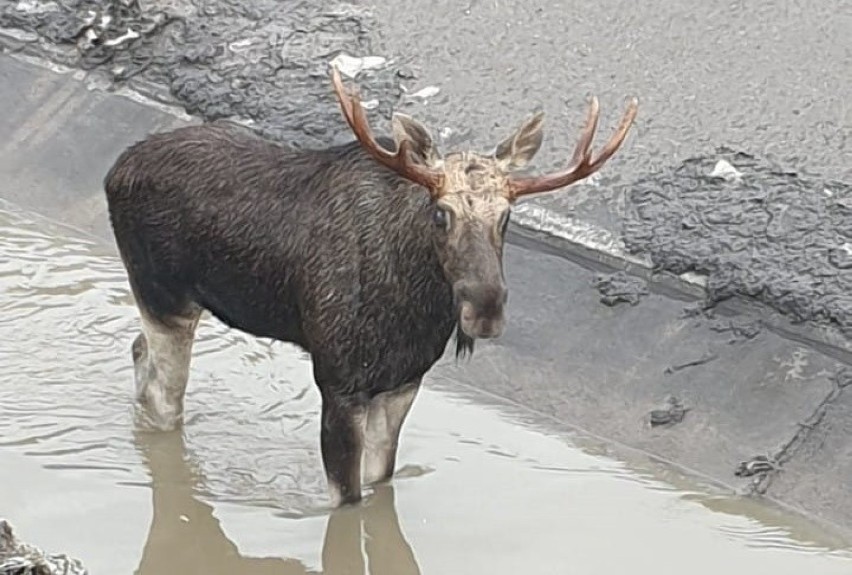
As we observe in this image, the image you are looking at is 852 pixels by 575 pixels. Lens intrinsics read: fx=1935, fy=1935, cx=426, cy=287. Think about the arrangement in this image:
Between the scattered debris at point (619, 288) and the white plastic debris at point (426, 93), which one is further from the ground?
the white plastic debris at point (426, 93)

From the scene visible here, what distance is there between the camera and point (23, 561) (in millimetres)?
5242

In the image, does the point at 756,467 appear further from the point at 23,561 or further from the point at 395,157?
the point at 23,561

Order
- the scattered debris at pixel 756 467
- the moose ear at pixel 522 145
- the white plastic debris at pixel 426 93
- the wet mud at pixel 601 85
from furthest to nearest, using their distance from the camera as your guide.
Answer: the white plastic debris at pixel 426 93
the wet mud at pixel 601 85
the scattered debris at pixel 756 467
the moose ear at pixel 522 145

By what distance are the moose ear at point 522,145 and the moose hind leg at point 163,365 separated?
4.69 feet

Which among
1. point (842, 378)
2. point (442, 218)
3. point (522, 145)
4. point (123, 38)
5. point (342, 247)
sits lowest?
point (842, 378)

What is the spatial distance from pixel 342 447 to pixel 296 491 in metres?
0.54

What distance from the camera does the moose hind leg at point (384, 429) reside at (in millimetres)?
6551

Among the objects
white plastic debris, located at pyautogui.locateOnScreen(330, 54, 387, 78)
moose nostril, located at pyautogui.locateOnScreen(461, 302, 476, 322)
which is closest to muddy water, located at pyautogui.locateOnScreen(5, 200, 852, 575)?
moose nostril, located at pyautogui.locateOnScreen(461, 302, 476, 322)

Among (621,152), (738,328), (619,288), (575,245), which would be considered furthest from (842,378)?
(621,152)

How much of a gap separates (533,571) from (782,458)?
1.16 metres

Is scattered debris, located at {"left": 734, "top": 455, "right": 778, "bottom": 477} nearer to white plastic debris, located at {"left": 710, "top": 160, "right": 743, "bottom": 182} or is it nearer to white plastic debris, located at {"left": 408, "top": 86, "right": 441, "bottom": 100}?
white plastic debris, located at {"left": 710, "top": 160, "right": 743, "bottom": 182}

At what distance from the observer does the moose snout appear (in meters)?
5.57

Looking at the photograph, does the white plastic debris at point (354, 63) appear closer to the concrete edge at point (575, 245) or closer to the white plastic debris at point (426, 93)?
the white plastic debris at point (426, 93)

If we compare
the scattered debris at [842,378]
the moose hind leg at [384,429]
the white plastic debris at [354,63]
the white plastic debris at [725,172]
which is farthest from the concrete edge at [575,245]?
the white plastic debris at [354,63]
